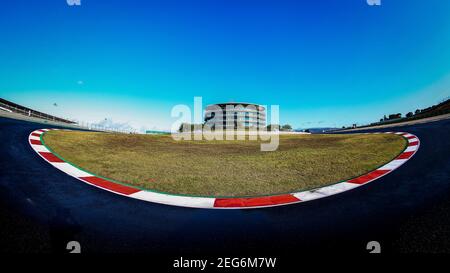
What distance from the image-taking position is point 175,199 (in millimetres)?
3270

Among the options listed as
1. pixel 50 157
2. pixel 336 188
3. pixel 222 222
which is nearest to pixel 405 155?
pixel 336 188

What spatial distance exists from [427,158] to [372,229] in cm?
428

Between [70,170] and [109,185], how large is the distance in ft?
4.51

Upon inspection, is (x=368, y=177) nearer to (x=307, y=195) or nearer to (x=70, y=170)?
(x=307, y=195)

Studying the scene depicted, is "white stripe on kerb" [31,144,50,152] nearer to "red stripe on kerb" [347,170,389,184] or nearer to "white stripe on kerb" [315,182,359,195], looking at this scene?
"white stripe on kerb" [315,182,359,195]

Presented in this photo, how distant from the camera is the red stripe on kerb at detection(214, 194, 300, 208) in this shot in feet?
10.1

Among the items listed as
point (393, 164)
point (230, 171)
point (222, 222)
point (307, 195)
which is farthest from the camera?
point (230, 171)

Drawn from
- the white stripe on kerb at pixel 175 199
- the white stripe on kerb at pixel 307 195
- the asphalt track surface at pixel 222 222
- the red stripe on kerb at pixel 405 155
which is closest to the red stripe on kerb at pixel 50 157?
the asphalt track surface at pixel 222 222

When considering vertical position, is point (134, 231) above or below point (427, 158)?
below

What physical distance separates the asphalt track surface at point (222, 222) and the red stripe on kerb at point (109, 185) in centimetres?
23

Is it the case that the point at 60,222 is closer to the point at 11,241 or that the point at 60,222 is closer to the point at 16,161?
the point at 11,241

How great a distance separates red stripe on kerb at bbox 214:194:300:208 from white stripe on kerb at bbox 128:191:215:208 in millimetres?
197
